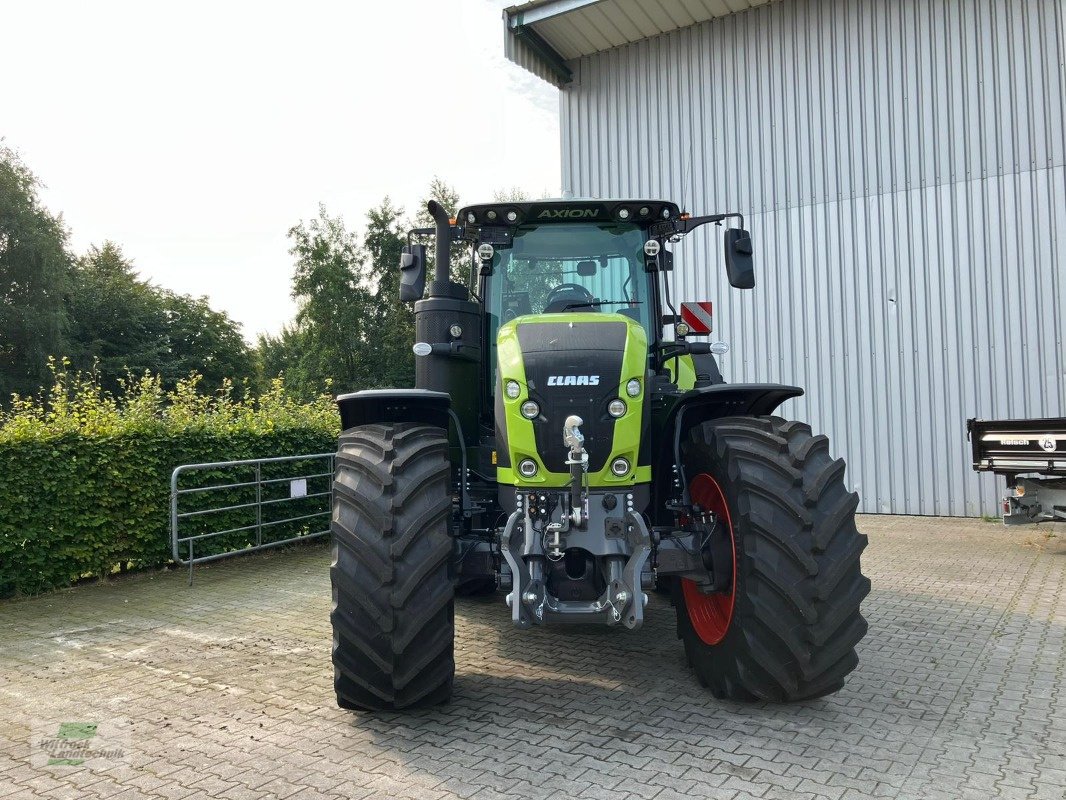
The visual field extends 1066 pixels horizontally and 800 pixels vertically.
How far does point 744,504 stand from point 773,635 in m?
0.59

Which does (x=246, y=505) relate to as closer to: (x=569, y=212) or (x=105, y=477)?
(x=105, y=477)

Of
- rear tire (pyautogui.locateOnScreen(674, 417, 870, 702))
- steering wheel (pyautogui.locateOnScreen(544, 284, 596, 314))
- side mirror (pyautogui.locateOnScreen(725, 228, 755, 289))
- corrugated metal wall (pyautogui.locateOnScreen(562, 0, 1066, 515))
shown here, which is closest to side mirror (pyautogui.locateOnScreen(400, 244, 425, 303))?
steering wheel (pyautogui.locateOnScreen(544, 284, 596, 314))

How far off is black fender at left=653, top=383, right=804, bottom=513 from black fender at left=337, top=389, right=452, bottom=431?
4.11 feet

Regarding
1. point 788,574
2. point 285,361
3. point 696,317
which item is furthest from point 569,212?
point 285,361

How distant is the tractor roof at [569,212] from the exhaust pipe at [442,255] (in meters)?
0.11

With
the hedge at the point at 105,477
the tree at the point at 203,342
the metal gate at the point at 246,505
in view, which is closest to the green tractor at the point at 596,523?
the hedge at the point at 105,477

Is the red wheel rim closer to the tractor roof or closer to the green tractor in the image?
the green tractor

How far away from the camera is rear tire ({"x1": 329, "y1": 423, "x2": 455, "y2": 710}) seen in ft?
12.0

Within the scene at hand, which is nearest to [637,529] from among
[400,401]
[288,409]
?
[400,401]

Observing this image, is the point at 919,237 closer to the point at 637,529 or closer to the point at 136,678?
the point at 637,529

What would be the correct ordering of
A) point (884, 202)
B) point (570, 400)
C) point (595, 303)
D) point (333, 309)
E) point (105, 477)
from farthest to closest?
point (333, 309), point (884, 202), point (105, 477), point (595, 303), point (570, 400)

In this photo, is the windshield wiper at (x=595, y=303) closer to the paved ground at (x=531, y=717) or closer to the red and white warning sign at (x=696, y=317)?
the red and white warning sign at (x=696, y=317)

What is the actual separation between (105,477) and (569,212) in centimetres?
543

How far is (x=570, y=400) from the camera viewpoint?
4.02m
